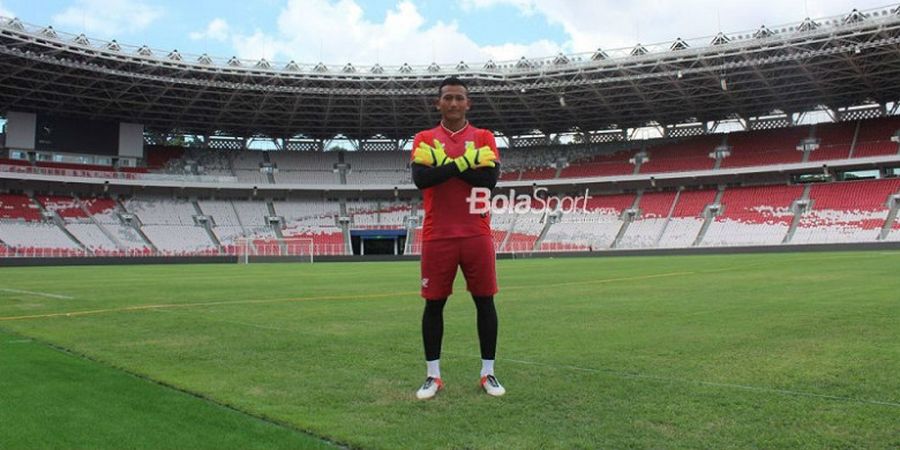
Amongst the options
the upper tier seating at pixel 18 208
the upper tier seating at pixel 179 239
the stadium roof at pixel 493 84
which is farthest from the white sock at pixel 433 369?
the upper tier seating at pixel 18 208

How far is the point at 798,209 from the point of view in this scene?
4866 centimetres

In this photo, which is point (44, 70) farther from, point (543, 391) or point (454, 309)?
point (543, 391)

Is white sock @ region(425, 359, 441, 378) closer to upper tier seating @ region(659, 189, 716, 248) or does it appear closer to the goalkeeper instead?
the goalkeeper

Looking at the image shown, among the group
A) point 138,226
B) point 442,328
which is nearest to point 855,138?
point 442,328

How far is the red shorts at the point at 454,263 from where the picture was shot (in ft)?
15.8

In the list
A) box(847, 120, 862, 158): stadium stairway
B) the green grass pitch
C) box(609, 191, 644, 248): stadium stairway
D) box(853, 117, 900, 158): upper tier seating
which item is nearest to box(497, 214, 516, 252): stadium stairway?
box(609, 191, 644, 248): stadium stairway

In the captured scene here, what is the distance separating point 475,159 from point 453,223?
487mm

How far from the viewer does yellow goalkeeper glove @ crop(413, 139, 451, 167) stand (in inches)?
186

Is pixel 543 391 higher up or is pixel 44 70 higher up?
pixel 44 70

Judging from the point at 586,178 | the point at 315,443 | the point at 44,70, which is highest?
the point at 44,70

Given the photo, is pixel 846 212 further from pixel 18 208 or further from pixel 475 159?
pixel 18 208

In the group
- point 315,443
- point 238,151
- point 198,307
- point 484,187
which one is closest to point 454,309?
point 198,307

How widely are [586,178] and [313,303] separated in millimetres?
50186

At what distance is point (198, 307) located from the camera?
10828 millimetres
